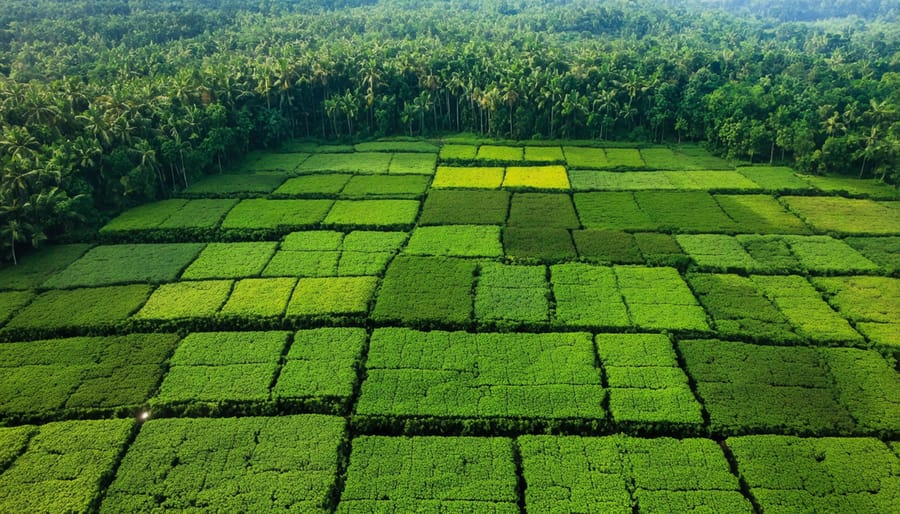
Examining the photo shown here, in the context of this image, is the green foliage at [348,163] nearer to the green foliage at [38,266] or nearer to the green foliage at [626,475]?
the green foliage at [38,266]

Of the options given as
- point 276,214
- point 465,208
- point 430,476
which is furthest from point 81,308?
point 465,208

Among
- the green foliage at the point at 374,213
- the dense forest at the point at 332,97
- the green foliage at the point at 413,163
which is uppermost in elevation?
the dense forest at the point at 332,97

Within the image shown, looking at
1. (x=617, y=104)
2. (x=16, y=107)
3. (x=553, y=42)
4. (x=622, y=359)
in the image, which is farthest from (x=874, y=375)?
(x=553, y=42)

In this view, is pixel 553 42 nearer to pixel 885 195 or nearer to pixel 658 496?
pixel 885 195

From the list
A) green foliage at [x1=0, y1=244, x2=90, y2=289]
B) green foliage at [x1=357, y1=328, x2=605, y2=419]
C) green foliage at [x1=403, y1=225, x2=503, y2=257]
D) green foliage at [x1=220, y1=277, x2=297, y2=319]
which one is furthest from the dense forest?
green foliage at [x1=357, y1=328, x2=605, y2=419]

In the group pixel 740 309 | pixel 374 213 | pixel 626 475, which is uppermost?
pixel 374 213

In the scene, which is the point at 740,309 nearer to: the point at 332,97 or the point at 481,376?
the point at 481,376

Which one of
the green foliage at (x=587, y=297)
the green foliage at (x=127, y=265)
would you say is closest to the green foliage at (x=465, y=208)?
the green foliage at (x=587, y=297)
